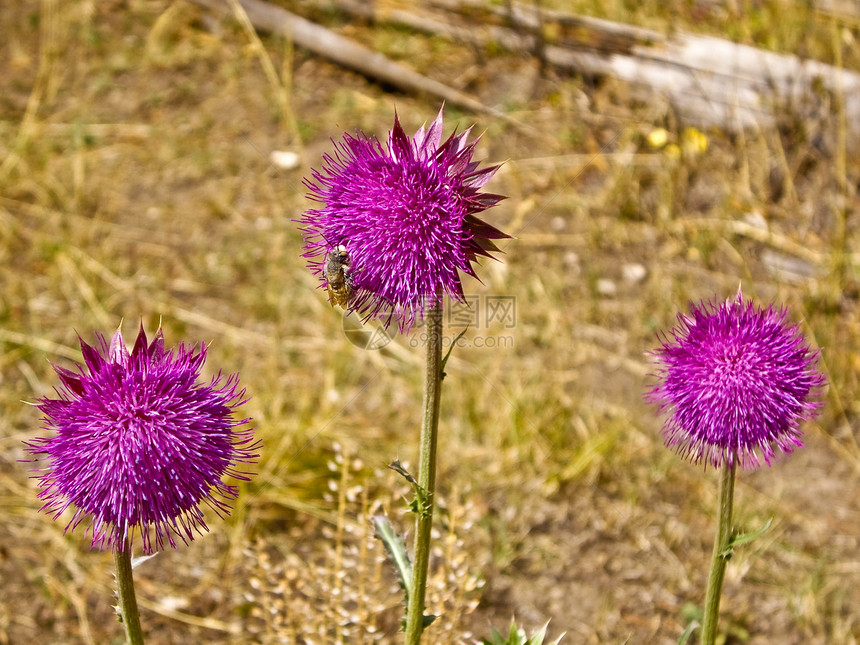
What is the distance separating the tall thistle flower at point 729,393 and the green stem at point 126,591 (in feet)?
4.83

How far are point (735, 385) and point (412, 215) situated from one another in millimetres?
990

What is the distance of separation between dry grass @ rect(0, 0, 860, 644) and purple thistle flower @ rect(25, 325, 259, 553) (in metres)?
0.76

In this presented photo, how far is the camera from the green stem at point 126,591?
2.03 m

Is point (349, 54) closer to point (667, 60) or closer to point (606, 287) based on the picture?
point (667, 60)

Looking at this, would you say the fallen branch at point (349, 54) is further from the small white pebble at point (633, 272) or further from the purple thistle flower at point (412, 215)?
→ the purple thistle flower at point (412, 215)

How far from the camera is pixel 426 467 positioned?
2201 mm

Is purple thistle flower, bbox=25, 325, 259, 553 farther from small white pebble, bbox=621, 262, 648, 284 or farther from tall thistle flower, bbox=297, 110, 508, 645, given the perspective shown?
small white pebble, bbox=621, 262, 648, 284

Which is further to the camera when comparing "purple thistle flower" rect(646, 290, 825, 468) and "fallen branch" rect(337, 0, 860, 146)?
"fallen branch" rect(337, 0, 860, 146)

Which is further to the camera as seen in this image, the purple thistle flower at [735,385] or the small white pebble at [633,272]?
the small white pebble at [633,272]

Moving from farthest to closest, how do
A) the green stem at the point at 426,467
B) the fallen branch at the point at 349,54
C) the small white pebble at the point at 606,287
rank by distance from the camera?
1. the fallen branch at the point at 349,54
2. the small white pebble at the point at 606,287
3. the green stem at the point at 426,467

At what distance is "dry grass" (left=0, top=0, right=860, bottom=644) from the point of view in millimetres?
3633

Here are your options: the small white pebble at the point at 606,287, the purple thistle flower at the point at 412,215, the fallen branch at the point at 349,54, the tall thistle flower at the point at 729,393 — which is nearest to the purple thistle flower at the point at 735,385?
the tall thistle flower at the point at 729,393

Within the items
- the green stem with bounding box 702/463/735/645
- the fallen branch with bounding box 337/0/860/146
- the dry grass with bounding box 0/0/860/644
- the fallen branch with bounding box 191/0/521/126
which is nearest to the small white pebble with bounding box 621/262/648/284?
the dry grass with bounding box 0/0/860/644

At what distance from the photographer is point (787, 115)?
5355 mm
